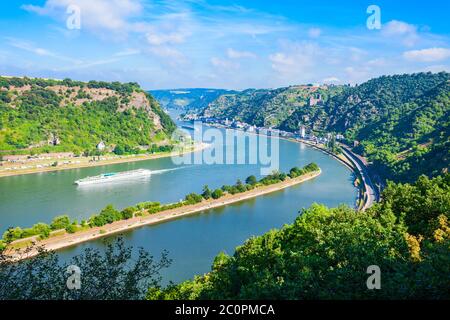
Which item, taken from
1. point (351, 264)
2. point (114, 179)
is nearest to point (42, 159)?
point (114, 179)

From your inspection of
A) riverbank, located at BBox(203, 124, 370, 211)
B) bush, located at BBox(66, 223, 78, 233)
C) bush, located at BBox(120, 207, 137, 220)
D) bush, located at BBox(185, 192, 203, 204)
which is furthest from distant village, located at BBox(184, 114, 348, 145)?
bush, located at BBox(66, 223, 78, 233)

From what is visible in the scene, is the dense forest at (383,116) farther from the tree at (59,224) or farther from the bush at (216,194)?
the tree at (59,224)

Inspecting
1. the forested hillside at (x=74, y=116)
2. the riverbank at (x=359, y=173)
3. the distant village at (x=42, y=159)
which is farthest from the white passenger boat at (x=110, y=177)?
the riverbank at (x=359, y=173)

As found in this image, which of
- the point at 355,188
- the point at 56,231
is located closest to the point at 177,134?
the point at 355,188

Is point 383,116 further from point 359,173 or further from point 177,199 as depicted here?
point 177,199

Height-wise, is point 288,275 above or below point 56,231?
above
